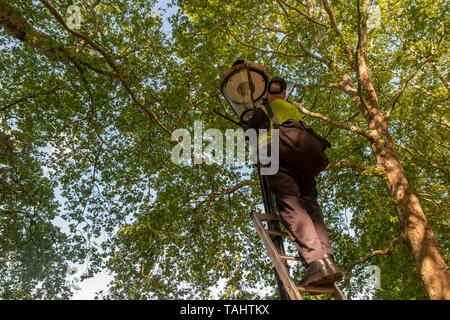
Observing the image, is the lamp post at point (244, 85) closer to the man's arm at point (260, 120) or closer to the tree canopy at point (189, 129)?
the man's arm at point (260, 120)

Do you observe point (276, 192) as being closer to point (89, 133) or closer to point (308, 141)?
point (308, 141)

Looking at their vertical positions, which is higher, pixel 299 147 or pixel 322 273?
pixel 299 147

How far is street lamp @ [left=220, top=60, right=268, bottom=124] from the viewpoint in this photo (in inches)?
137

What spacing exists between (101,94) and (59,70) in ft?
5.13

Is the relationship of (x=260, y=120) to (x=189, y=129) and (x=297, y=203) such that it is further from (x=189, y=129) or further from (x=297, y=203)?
(x=189, y=129)

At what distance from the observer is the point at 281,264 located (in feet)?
8.26

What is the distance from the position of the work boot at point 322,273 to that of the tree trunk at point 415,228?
11.9ft

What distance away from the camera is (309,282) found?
2.44 metres

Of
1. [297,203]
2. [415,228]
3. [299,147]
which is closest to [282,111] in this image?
[299,147]

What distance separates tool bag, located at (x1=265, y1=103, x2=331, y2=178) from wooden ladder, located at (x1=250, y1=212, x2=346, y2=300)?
26.6 inches

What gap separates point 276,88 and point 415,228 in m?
4.42

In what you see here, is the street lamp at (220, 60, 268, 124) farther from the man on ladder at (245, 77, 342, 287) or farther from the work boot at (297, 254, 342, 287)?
the work boot at (297, 254, 342, 287)

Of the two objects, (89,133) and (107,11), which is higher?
(107,11)
